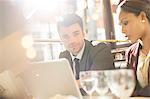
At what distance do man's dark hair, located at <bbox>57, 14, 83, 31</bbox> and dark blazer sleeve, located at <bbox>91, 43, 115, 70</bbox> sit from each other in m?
0.15

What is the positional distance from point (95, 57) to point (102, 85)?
0.15m

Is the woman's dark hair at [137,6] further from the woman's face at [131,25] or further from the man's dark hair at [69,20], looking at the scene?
the man's dark hair at [69,20]

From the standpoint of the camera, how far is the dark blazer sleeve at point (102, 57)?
4.47 feet

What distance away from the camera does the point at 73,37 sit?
1.46 meters

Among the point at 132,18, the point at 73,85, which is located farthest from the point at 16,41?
the point at 132,18

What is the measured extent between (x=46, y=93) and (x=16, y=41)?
38cm

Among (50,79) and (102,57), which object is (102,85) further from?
(50,79)

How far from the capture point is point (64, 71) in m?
1.47

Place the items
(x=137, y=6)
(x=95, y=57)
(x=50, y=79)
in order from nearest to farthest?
(x=137, y=6), (x=95, y=57), (x=50, y=79)

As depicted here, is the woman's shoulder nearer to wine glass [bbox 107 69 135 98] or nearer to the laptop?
wine glass [bbox 107 69 135 98]

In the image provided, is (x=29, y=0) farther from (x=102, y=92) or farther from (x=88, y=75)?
(x=102, y=92)

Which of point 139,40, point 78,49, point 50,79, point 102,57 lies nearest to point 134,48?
point 139,40

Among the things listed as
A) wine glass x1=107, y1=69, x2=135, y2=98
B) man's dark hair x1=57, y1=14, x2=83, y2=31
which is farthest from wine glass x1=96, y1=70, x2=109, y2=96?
man's dark hair x1=57, y1=14, x2=83, y2=31

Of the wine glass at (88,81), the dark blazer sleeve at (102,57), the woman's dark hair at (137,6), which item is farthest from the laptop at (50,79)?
the woman's dark hair at (137,6)
